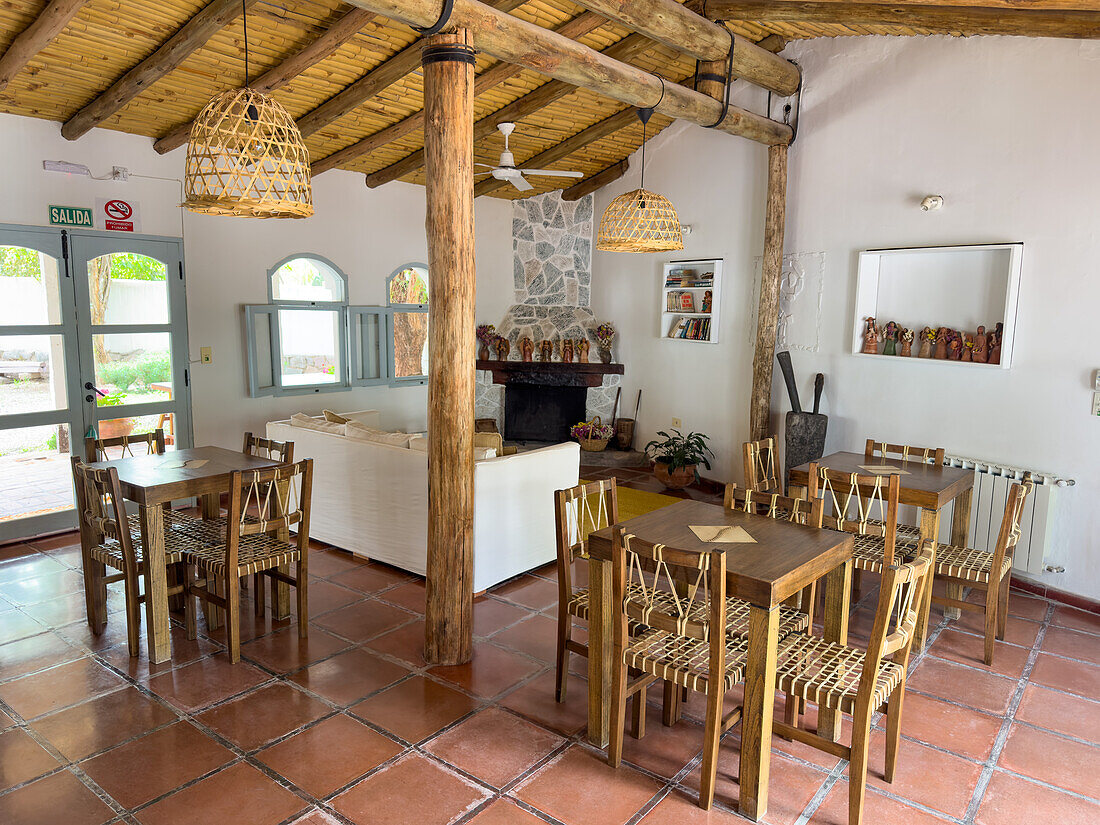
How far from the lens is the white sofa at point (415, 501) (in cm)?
481

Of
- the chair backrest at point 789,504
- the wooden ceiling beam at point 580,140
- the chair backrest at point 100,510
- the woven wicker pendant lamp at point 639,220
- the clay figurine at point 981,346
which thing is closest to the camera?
the chair backrest at point 789,504

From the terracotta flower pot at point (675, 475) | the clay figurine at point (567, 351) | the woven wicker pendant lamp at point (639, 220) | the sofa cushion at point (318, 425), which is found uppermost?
the woven wicker pendant lamp at point (639, 220)

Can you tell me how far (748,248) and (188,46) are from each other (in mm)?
4876

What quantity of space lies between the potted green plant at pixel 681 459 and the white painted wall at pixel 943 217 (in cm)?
20

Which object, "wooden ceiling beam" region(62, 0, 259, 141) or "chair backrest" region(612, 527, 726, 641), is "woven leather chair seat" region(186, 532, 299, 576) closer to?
"chair backrest" region(612, 527, 726, 641)

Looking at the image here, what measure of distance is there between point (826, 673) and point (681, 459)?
445 centimetres

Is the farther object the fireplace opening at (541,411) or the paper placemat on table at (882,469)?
the fireplace opening at (541,411)

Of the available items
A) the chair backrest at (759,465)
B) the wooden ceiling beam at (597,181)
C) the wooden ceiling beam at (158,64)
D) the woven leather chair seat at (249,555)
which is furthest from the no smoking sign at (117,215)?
the chair backrest at (759,465)

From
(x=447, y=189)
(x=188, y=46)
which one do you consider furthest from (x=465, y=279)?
(x=188, y=46)

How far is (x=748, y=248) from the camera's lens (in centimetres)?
705

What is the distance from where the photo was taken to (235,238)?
22.0ft

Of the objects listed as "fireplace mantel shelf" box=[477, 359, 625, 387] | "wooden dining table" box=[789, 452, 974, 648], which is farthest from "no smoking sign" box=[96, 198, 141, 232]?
"wooden dining table" box=[789, 452, 974, 648]

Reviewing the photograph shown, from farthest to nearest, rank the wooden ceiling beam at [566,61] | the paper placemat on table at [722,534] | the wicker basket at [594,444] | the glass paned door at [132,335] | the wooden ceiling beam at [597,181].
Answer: the wicker basket at [594,444], the wooden ceiling beam at [597,181], the glass paned door at [132,335], the wooden ceiling beam at [566,61], the paper placemat on table at [722,534]

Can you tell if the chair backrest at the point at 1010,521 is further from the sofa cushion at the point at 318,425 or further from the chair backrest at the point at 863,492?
the sofa cushion at the point at 318,425
